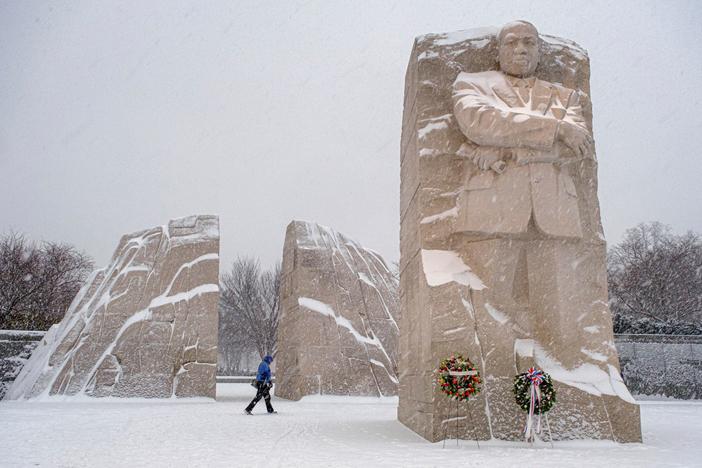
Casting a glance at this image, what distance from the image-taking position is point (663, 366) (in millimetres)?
16188

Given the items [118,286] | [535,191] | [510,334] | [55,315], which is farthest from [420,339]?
[55,315]

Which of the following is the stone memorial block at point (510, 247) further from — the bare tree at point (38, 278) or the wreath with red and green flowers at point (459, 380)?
the bare tree at point (38, 278)

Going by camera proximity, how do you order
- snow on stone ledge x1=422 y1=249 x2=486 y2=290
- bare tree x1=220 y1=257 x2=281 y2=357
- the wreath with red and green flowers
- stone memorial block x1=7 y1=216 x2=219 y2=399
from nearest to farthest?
1. the wreath with red and green flowers
2. snow on stone ledge x1=422 y1=249 x2=486 y2=290
3. stone memorial block x1=7 y1=216 x2=219 y2=399
4. bare tree x1=220 y1=257 x2=281 y2=357

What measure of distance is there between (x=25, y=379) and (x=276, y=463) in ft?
37.8

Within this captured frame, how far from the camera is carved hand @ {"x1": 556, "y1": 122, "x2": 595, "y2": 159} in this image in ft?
19.9

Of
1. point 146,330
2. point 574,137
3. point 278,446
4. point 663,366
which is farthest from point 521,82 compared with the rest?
point 663,366

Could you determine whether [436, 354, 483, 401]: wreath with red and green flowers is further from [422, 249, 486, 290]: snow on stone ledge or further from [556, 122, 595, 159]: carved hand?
[556, 122, 595, 159]: carved hand

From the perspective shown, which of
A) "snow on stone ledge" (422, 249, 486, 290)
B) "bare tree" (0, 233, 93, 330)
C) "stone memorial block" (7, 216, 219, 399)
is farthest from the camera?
"bare tree" (0, 233, 93, 330)

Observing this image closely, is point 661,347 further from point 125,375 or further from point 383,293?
point 125,375

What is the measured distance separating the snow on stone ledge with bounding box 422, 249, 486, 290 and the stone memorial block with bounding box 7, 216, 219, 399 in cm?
789

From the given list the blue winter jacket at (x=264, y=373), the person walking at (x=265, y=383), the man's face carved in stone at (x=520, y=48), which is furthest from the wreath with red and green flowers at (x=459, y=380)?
the blue winter jacket at (x=264, y=373)

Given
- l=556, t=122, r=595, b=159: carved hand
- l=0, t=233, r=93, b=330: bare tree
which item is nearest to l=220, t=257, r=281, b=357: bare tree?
l=0, t=233, r=93, b=330: bare tree

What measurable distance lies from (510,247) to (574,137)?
127 centimetres

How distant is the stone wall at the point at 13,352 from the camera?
1461cm
